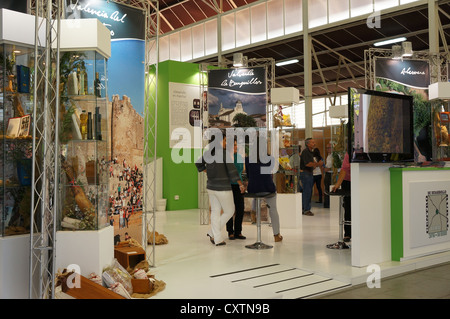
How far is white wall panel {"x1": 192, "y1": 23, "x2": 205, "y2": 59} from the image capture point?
14.8 meters

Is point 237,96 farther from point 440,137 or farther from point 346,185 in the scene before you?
point 440,137

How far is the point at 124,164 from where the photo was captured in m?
6.13

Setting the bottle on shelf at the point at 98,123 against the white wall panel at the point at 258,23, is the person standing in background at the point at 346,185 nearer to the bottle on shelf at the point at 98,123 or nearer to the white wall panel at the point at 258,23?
the bottle on shelf at the point at 98,123

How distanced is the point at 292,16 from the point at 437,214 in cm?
796

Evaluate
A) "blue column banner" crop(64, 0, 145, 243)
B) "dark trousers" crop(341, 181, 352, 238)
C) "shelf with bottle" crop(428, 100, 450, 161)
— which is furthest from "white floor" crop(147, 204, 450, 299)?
"shelf with bottle" crop(428, 100, 450, 161)

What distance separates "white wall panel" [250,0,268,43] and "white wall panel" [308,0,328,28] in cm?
150

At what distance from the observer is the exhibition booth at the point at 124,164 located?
3842 mm

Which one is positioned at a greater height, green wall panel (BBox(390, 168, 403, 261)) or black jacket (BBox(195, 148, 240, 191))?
black jacket (BBox(195, 148, 240, 191))

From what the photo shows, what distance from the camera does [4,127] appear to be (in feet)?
12.7

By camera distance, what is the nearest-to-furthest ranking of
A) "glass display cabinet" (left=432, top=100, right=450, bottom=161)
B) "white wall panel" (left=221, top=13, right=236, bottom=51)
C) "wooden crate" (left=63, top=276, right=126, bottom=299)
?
"wooden crate" (left=63, top=276, right=126, bottom=299), "glass display cabinet" (left=432, top=100, right=450, bottom=161), "white wall panel" (left=221, top=13, right=236, bottom=51)

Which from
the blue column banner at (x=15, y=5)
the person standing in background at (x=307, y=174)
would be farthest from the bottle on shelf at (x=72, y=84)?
the person standing in background at (x=307, y=174)

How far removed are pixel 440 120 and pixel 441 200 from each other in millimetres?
2420

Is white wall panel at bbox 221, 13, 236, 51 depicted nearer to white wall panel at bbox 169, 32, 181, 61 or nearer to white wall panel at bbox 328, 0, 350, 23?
white wall panel at bbox 169, 32, 181, 61

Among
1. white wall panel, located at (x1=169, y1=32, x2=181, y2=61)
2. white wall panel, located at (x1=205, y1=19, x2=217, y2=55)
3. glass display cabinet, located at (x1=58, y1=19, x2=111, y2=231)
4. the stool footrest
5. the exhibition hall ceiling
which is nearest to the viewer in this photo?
glass display cabinet, located at (x1=58, y1=19, x2=111, y2=231)
